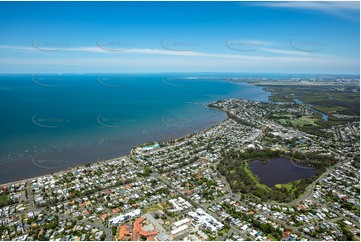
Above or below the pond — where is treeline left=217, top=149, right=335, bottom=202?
above

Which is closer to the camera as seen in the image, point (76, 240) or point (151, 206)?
point (76, 240)

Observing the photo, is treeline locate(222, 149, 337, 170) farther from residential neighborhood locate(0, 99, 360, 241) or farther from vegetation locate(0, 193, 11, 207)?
vegetation locate(0, 193, 11, 207)

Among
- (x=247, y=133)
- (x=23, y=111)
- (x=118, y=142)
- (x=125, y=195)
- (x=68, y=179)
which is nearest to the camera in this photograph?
(x=125, y=195)

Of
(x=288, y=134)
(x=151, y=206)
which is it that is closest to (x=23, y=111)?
(x=151, y=206)

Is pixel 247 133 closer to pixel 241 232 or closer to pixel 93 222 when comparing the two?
pixel 241 232

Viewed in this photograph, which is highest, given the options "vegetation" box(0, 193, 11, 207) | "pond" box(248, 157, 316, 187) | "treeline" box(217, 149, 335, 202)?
"treeline" box(217, 149, 335, 202)

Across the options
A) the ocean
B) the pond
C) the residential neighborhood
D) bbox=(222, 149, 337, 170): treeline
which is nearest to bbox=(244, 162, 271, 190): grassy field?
the pond

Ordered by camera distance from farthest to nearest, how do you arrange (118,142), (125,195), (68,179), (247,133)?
(247,133), (118,142), (68,179), (125,195)
